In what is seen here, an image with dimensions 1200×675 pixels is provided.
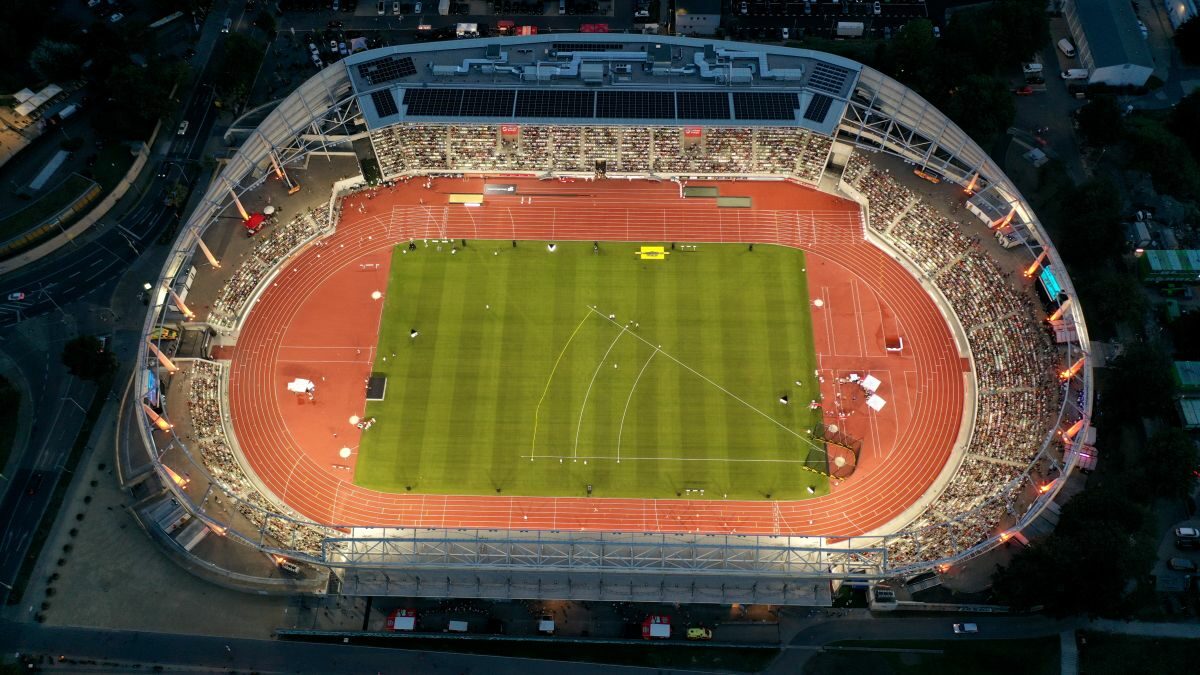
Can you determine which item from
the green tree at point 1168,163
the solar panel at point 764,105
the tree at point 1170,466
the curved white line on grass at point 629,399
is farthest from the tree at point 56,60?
the green tree at point 1168,163

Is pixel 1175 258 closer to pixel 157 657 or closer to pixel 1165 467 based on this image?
pixel 1165 467

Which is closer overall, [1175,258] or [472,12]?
[1175,258]

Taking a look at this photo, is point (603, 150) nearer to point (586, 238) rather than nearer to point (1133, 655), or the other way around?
point (586, 238)

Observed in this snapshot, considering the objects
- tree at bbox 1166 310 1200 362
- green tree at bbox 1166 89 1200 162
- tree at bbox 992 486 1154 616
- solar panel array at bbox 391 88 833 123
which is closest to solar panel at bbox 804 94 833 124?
solar panel array at bbox 391 88 833 123

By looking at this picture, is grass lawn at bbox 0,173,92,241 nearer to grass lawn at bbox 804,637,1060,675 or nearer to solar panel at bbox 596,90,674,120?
solar panel at bbox 596,90,674,120

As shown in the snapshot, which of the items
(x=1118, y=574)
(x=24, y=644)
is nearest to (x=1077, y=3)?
(x=1118, y=574)

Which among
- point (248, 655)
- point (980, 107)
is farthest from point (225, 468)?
point (980, 107)
